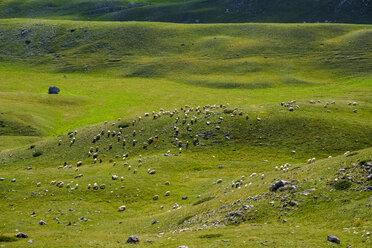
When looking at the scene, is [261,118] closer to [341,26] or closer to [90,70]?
[90,70]

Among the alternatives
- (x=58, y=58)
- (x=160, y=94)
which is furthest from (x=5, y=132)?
(x=58, y=58)

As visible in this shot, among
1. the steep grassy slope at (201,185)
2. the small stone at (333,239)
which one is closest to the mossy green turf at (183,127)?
the steep grassy slope at (201,185)

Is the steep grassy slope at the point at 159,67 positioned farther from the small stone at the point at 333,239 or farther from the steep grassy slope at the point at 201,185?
the small stone at the point at 333,239

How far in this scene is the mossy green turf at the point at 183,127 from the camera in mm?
24766

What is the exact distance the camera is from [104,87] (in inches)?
4975

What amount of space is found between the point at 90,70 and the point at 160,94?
48242mm

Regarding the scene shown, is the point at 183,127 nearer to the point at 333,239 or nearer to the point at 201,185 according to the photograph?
the point at 201,185

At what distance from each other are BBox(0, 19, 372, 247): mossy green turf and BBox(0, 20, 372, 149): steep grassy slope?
0.68m

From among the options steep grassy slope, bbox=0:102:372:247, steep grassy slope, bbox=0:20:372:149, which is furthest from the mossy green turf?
steep grassy slope, bbox=0:20:372:149

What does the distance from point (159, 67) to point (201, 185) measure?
103 m

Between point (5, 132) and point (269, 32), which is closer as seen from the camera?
point (5, 132)

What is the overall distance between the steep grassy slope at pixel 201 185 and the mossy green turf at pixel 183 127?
164 mm

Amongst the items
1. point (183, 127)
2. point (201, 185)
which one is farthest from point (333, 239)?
point (183, 127)

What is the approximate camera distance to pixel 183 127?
191 feet
